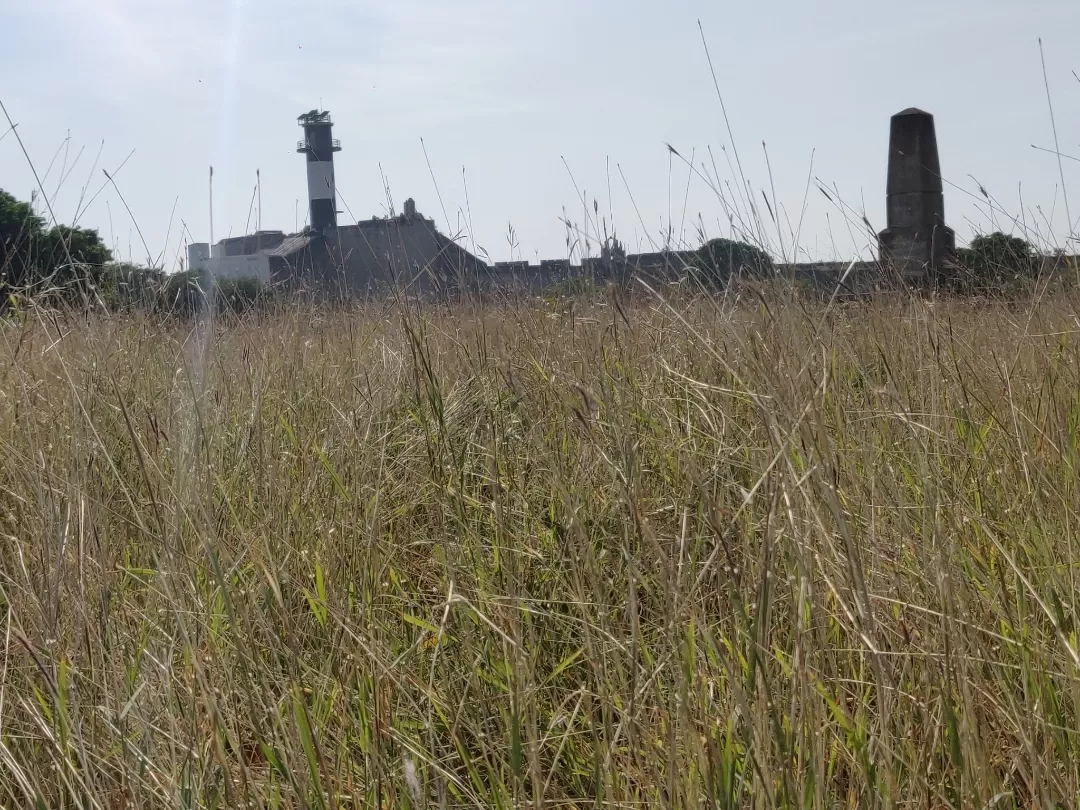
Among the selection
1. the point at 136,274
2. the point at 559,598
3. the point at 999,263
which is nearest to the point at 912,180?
the point at 999,263

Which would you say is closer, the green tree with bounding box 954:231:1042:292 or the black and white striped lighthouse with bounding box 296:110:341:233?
the green tree with bounding box 954:231:1042:292

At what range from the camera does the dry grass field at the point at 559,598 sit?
83 centimetres

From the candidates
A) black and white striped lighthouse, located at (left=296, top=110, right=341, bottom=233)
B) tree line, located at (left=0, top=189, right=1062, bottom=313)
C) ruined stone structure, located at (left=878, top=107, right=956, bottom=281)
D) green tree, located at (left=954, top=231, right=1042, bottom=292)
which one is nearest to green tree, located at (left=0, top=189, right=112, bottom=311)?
tree line, located at (left=0, top=189, right=1062, bottom=313)

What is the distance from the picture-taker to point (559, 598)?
135 cm

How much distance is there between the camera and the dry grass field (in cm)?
83

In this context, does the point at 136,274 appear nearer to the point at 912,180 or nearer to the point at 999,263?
the point at 999,263

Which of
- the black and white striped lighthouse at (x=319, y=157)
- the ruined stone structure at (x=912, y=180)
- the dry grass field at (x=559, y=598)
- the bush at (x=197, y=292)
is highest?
the black and white striped lighthouse at (x=319, y=157)

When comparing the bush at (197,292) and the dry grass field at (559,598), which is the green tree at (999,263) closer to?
the dry grass field at (559,598)

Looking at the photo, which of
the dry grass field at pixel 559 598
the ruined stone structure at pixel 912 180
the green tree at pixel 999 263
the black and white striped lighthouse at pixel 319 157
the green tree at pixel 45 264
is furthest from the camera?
the black and white striped lighthouse at pixel 319 157

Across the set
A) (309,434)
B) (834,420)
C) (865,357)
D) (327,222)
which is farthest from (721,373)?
(327,222)

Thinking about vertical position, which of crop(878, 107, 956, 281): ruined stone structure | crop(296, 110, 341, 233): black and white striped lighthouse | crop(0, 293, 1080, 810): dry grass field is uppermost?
crop(296, 110, 341, 233): black and white striped lighthouse

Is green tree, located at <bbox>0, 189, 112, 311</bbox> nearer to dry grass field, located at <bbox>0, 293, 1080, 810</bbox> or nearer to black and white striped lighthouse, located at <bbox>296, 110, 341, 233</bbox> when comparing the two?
dry grass field, located at <bbox>0, 293, 1080, 810</bbox>

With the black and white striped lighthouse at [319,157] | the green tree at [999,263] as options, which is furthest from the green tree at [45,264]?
the black and white striped lighthouse at [319,157]

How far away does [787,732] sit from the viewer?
2.94 feet
